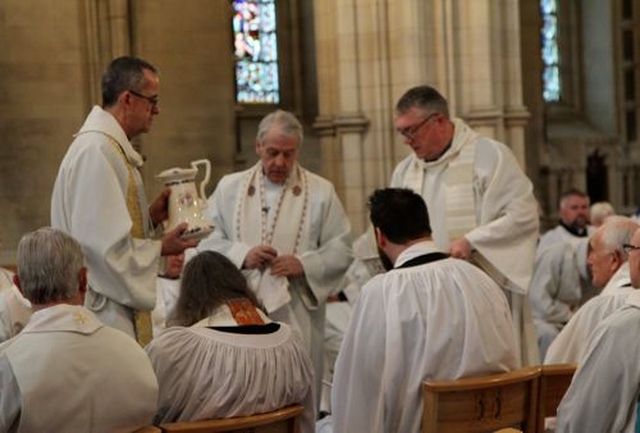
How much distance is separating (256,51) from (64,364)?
36.3ft

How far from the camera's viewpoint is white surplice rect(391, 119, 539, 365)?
21.3 feet

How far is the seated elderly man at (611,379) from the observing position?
4195 mm

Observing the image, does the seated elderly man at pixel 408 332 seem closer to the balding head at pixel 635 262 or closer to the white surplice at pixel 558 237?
the balding head at pixel 635 262

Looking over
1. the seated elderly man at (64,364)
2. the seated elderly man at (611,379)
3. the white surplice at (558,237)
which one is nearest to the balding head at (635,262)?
the seated elderly man at (611,379)

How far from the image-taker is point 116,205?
15.9 feet

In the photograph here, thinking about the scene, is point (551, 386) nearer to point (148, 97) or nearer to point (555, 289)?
point (148, 97)

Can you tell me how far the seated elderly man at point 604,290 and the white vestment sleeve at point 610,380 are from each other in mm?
974

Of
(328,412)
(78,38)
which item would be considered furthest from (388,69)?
(328,412)

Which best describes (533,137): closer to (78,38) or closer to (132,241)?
(78,38)

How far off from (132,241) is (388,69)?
20.5 feet

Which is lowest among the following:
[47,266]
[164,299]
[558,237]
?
[558,237]

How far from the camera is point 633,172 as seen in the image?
54.9 feet

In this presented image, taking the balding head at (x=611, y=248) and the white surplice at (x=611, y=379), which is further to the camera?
the balding head at (x=611, y=248)

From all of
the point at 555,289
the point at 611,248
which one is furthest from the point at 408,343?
the point at 555,289
